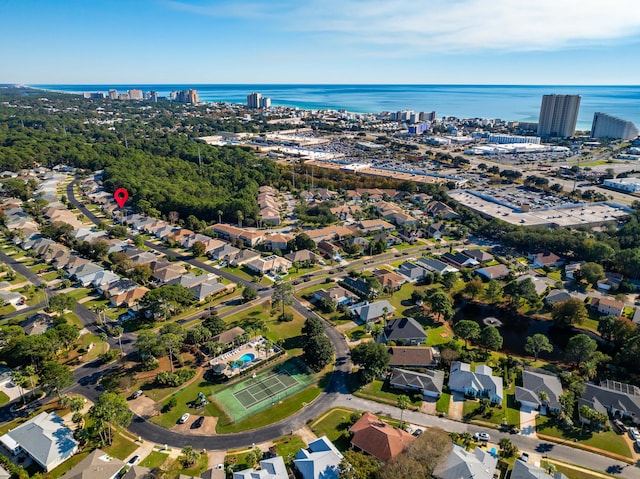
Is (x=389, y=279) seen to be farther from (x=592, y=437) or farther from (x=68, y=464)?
(x=68, y=464)

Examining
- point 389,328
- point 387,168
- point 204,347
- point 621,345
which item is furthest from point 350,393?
point 387,168

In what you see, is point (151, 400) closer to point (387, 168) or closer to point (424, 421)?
point (424, 421)

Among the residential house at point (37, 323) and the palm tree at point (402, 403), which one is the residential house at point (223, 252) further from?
the palm tree at point (402, 403)

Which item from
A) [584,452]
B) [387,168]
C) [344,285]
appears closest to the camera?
[584,452]

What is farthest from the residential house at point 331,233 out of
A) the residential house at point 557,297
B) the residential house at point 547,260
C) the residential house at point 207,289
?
the residential house at point 557,297

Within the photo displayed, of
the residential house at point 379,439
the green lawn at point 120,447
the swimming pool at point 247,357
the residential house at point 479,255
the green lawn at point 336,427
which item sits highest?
the residential house at point 479,255

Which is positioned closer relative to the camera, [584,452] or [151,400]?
[584,452]

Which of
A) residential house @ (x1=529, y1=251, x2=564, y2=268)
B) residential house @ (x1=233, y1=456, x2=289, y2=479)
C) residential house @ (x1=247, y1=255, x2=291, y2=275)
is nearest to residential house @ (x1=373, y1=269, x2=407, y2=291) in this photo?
residential house @ (x1=247, y1=255, x2=291, y2=275)
